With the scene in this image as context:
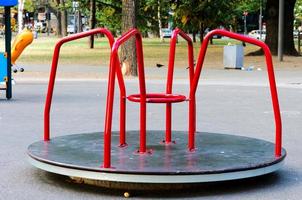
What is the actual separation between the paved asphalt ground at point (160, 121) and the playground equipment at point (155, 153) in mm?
225

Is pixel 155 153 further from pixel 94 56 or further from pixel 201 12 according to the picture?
pixel 201 12

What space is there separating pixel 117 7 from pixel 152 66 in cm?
1694

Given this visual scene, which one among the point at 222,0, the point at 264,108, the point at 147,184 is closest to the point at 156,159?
the point at 147,184

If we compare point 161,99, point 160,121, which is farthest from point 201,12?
point 161,99

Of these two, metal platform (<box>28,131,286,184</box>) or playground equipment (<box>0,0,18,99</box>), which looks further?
playground equipment (<box>0,0,18,99</box>)

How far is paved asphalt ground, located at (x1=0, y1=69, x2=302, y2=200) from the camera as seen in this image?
6410mm

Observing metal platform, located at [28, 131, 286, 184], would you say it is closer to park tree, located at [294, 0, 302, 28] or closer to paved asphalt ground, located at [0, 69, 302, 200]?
paved asphalt ground, located at [0, 69, 302, 200]

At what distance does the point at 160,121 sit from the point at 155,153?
455 centimetres

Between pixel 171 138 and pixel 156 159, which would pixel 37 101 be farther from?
pixel 156 159

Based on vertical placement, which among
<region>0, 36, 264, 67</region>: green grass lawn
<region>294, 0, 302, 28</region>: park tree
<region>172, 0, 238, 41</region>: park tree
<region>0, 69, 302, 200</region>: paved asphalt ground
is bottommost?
<region>0, 69, 302, 200</region>: paved asphalt ground

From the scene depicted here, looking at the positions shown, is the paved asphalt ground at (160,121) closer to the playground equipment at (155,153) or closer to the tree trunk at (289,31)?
the playground equipment at (155,153)

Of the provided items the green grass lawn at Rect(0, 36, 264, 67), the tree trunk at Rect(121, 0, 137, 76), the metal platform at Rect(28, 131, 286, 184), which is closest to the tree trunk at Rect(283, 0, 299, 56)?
the green grass lawn at Rect(0, 36, 264, 67)

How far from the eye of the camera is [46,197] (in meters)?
6.19

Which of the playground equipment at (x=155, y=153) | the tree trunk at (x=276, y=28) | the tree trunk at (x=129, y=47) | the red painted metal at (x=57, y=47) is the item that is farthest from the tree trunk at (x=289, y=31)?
the red painted metal at (x=57, y=47)
